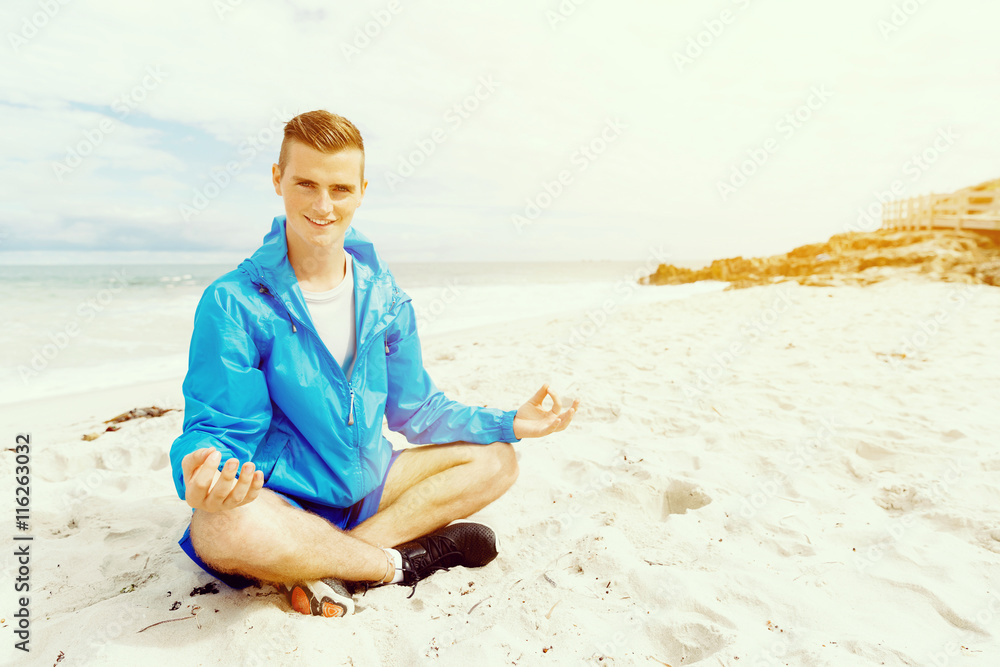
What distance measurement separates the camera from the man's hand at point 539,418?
2.44 meters

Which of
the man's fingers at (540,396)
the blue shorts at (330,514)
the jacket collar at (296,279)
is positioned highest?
the jacket collar at (296,279)

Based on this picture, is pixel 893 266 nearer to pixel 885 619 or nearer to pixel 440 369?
pixel 440 369

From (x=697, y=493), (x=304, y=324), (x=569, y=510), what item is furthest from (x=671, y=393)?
(x=304, y=324)

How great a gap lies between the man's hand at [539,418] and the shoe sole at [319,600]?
3.20 ft

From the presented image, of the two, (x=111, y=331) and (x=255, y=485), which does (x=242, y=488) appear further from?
(x=111, y=331)

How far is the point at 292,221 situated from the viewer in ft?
6.89

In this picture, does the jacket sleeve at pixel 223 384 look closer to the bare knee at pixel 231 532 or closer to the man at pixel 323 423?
the man at pixel 323 423

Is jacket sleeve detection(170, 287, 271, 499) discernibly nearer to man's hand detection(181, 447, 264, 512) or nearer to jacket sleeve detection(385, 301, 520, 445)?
man's hand detection(181, 447, 264, 512)

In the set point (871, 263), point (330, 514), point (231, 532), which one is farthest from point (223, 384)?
point (871, 263)

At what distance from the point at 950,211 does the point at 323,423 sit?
73.2 feet

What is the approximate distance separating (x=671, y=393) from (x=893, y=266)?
11678mm

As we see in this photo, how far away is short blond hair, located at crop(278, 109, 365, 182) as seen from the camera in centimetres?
205

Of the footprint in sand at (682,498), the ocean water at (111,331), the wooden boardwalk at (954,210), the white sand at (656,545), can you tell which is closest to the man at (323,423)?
the white sand at (656,545)

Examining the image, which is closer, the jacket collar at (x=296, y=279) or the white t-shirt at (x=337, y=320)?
the jacket collar at (x=296, y=279)
